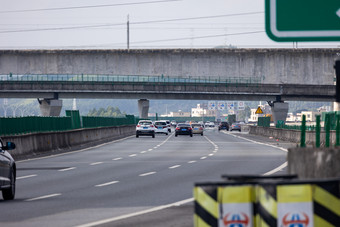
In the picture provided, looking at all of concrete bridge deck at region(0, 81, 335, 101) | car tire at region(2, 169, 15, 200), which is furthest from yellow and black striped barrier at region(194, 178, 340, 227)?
concrete bridge deck at region(0, 81, 335, 101)

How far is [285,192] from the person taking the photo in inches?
255

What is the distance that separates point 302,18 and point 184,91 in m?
79.4

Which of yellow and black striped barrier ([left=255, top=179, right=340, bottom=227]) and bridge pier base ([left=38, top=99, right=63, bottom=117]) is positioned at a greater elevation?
yellow and black striped barrier ([left=255, top=179, right=340, bottom=227])

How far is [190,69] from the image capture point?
8369cm

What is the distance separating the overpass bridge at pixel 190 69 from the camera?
269 feet

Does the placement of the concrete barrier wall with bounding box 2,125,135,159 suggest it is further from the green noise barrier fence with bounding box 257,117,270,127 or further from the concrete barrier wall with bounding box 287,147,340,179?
the concrete barrier wall with bounding box 287,147,340,179

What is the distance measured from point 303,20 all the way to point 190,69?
7733 centimetres

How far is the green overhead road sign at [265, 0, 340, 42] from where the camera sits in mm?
6422

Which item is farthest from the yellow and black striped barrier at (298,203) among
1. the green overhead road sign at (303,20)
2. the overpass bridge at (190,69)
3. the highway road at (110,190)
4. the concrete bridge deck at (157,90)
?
the concrete bridge deck at (157,90)

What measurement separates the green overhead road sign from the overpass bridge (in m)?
75.1

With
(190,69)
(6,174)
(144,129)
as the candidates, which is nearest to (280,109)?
(190,69)

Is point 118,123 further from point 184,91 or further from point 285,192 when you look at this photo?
point 285,192

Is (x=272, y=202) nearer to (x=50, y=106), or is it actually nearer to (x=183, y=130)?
(x=183, y=130)

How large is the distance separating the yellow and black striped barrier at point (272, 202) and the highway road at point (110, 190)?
5798mm
